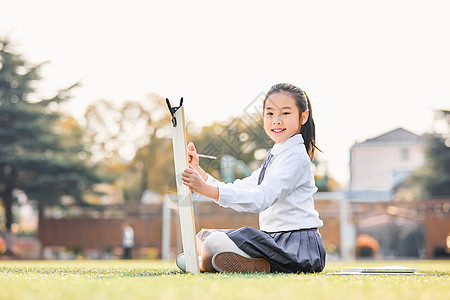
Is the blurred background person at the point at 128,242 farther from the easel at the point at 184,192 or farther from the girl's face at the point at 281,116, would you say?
the easel at the point at 184,192

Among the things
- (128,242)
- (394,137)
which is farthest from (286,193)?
(394,137)

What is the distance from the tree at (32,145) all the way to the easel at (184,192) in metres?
17.0

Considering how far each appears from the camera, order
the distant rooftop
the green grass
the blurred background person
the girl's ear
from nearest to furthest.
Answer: the green grass → the girl's ear → the blurred background person → the distant rooftop

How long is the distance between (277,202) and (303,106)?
602mm

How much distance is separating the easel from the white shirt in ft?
0.66

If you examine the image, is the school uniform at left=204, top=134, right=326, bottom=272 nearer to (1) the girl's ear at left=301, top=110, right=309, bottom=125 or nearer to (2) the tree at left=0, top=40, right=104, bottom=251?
(1) the girl's ear at left=301, top=110, right=309, bottom=125

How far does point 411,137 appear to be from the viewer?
121ft

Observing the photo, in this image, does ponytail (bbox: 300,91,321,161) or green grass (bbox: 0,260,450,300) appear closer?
green grass (bbox: 0,260,450,300)

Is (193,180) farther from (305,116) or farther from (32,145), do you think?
(32,145)

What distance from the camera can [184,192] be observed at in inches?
124

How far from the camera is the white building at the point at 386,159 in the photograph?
34375mm

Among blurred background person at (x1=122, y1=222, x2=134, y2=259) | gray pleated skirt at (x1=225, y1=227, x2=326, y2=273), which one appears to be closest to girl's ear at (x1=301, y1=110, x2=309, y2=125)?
gray pleated skirt at (x1=225, y1=227, x2=326, y2=273)

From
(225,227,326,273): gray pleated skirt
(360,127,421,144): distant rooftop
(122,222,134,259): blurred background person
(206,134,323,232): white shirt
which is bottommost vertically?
(122,222,134,259): blurred background person

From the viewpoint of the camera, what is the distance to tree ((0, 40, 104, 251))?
63.9 feet
